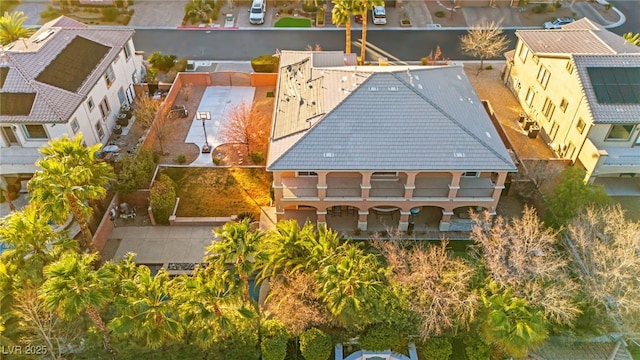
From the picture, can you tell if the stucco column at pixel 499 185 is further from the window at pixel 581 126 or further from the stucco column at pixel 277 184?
the stucco column at pixel 277 184

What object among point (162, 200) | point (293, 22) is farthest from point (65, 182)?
point (293, 22)

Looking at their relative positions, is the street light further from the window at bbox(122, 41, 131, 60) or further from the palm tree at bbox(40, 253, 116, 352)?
the palm tree at bbox(40, 253, 116, 352)

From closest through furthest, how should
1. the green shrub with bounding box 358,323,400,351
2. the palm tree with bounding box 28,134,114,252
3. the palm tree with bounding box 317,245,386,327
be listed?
the palm tree with bounding box 317,245,386,327, the palm tree with bounding box 28,134,114,252, the green shrub with bounding box 358,323,400,351

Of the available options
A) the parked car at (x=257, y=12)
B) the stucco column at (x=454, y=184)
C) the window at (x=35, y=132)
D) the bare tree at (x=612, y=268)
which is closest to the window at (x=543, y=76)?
the stucco column at (x=454, y=184)

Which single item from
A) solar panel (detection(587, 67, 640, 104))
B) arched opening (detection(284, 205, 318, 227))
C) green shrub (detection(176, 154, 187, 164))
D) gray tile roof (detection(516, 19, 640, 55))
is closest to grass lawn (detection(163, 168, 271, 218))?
green shrub (detection(176, 154, 187, 164))

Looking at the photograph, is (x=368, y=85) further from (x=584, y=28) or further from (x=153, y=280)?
(x=584, y=28)
